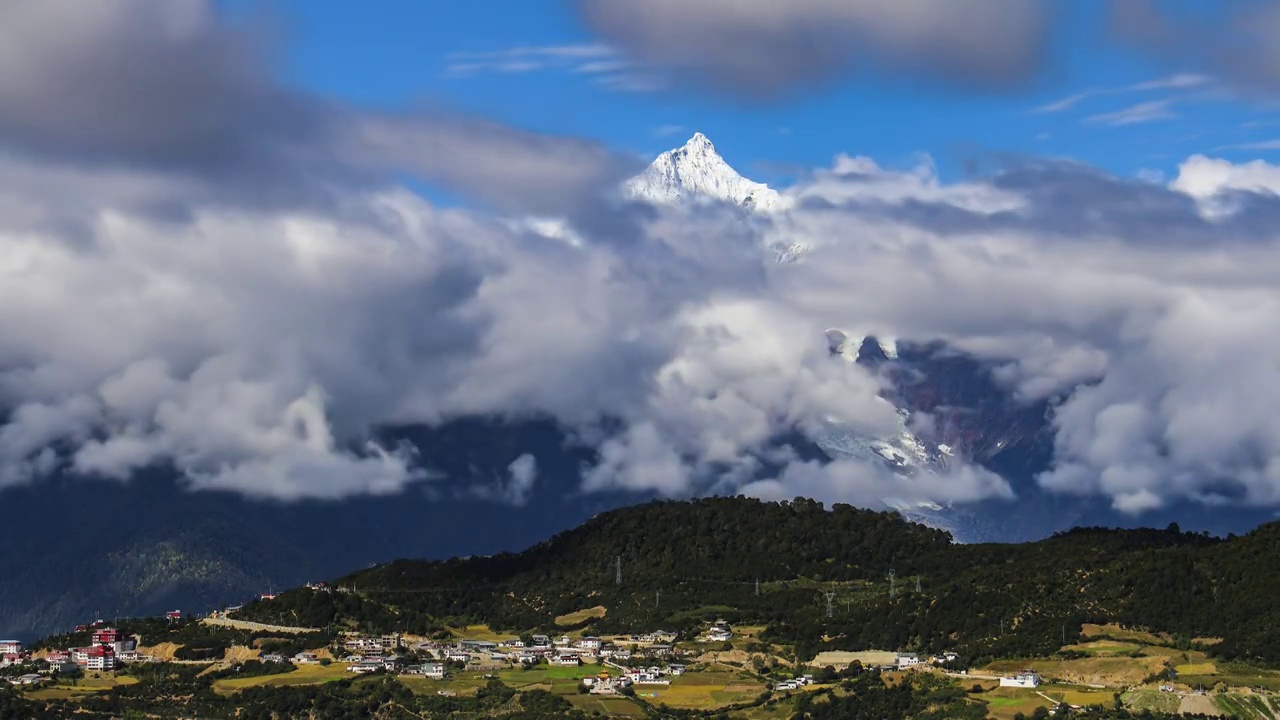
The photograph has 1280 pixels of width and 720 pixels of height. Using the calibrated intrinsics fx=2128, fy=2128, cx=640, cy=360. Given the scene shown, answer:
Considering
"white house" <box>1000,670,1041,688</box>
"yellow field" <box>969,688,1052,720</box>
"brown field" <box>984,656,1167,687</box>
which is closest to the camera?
"yellow field" <box>969,688,1052,720</box>

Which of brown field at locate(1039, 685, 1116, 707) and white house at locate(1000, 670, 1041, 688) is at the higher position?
white house at locate(1000, 670, 1041, 688)

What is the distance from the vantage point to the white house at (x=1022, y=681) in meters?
192

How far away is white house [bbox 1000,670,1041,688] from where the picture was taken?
19188 cm

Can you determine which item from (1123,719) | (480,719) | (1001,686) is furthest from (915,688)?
(480,719)

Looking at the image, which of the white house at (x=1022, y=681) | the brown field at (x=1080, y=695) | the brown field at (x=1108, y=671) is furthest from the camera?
the brown field at (x=1108, y=671)

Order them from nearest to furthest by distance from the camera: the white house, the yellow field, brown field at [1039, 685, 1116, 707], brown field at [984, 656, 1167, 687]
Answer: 1. the yellow field
2. brown field at [1039, 685, 1116, 707]
3. the white house
4. brown field at [984, 656, 1167, 687]

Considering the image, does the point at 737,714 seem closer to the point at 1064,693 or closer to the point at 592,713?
the point at 592,713

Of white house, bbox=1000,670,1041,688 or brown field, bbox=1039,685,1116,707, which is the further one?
white house, bbox=1000,670,1041,688

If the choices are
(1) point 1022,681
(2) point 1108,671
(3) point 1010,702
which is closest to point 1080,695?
(1) point 1022,681

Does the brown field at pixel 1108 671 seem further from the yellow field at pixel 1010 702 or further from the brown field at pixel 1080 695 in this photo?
the yellow field at pixel 1010 702

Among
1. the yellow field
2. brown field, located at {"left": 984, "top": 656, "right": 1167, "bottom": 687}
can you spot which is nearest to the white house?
the yellow field

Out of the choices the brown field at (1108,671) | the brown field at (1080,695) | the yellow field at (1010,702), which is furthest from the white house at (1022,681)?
the brown field at (1108,671)

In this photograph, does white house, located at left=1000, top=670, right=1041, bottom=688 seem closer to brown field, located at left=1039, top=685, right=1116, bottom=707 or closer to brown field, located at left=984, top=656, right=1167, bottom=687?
brown field, located at left=1039, top=685, right=1116, bottom=707

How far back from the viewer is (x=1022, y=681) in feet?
632
